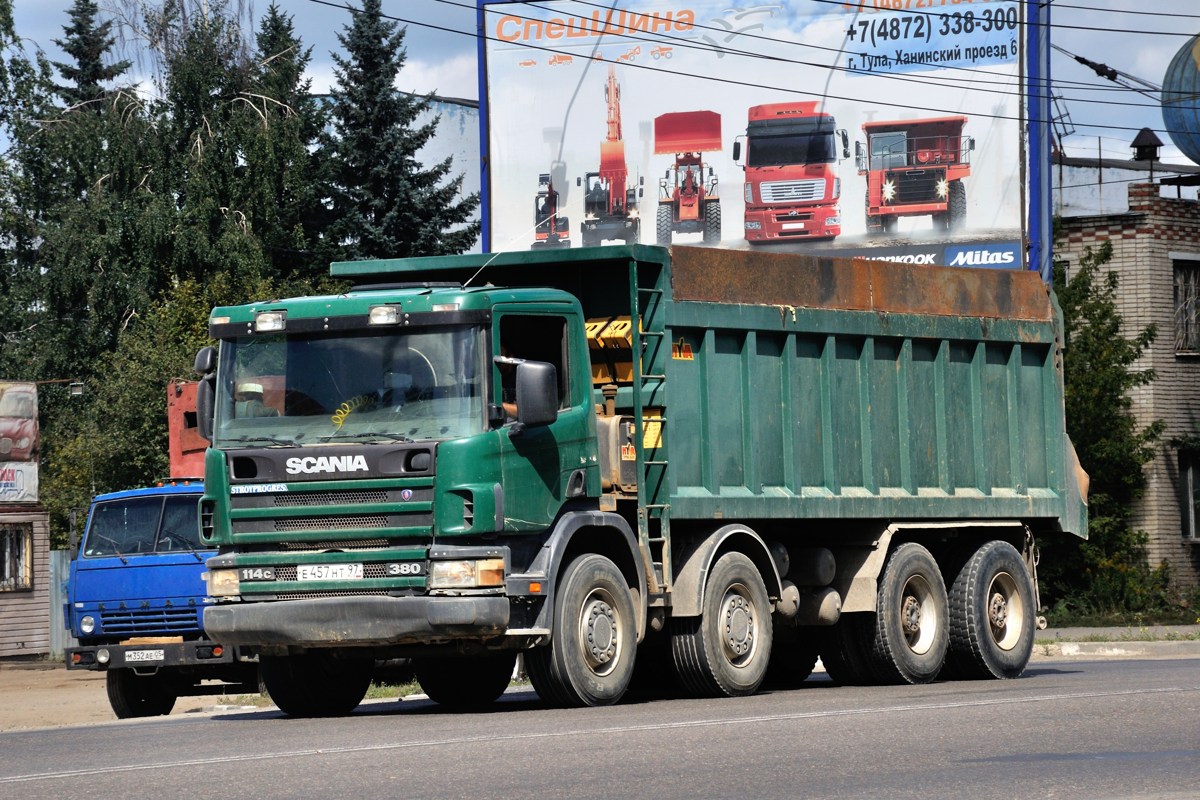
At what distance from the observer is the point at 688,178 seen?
32.7 m

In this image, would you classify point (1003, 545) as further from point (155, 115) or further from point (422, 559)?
point (155, 115)

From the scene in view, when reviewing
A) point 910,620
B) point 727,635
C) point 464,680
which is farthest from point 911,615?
point 464,680

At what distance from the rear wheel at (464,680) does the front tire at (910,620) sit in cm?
310

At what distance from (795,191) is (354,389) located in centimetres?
2077

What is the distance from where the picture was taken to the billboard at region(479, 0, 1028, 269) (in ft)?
102

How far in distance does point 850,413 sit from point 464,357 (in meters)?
4.26

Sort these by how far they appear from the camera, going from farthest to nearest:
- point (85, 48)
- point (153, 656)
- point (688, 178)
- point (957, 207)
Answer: point (85, 48) < point (688, 178) < point (957, 207) < point (153, 656)

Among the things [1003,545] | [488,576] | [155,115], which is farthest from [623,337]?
[155,115]

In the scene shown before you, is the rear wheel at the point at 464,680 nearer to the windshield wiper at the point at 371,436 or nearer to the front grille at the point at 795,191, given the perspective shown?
the windshield wiper at the point at 371,436

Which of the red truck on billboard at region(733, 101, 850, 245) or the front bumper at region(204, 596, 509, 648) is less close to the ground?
the red truck on billboard at region(733, 101, 850, 245)

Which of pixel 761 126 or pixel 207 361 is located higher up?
pixel 761 126

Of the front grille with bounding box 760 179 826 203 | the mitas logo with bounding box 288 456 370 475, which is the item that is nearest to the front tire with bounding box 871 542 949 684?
the mitas logo with bounding box 288 456 370 475

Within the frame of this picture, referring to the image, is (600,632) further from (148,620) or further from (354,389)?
(148,620)

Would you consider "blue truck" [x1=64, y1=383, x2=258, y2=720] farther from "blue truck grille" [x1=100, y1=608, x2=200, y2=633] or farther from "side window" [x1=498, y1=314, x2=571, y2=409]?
"side window" [x1=498, y1=314, x2=571, y2=409]
